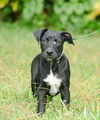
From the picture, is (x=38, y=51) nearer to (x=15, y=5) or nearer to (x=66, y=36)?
(x=15, y=5)

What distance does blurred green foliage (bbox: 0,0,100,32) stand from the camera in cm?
1430

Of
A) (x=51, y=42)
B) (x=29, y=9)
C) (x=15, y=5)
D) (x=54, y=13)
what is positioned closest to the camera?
(x=51, y=42)

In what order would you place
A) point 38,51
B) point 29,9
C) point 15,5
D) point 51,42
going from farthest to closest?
point 15,5, point 29,9, point 38,51, point 51,42

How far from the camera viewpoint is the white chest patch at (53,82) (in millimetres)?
6536

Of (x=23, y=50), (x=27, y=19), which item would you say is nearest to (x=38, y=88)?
(x=23, y=50)

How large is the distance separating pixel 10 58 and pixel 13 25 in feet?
15.1

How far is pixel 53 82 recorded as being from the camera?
6.53m

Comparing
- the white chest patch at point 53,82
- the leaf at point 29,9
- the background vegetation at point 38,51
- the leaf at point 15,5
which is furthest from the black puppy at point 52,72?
the leaf at point 15,5

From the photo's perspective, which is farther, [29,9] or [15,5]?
[15,5]

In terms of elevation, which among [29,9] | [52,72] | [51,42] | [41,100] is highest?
[29,9]

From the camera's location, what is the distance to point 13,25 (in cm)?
1466

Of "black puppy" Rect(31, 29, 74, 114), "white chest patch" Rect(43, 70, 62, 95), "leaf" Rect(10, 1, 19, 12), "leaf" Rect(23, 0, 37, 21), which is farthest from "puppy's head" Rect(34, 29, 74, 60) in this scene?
"leaf" Rect(10, 1, 19, 12)

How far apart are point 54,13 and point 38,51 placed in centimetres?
399

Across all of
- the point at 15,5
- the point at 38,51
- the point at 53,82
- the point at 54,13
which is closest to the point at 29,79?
the point at 53,82
